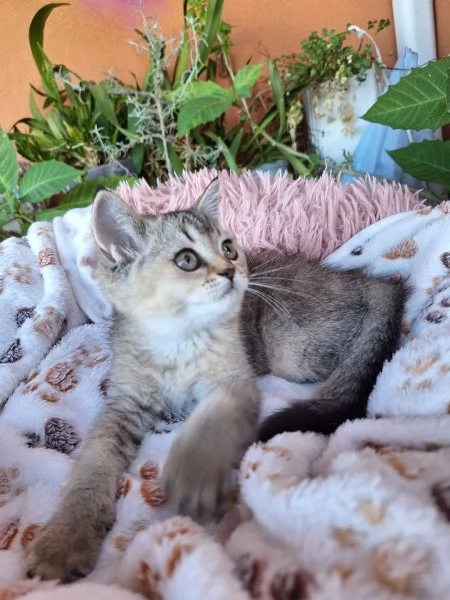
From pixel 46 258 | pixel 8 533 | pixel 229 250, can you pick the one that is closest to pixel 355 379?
pixel 229 250

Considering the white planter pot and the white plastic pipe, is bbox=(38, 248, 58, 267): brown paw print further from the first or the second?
the white plastic pipe

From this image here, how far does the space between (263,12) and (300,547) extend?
2.19 meters

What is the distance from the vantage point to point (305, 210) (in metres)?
1.58

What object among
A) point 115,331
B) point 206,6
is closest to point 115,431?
point 115,331

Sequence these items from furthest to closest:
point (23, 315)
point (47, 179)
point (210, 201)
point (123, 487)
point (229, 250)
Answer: point (47, 179) < point (23, 315) < point (210, 201) < point (229, 250) < point (123, 487)

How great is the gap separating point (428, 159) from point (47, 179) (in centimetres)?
112

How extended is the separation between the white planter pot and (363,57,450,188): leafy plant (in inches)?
22.1

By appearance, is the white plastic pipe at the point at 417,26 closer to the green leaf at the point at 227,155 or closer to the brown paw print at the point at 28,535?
the green leaf at the point at 227,155

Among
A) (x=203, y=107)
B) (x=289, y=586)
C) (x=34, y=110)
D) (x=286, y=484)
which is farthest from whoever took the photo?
(x=34, y=110)

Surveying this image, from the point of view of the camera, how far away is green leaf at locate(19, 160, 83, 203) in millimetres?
1730

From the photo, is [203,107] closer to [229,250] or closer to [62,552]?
[229,250]

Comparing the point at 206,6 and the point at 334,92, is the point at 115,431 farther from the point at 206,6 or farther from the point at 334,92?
the point at 206,6

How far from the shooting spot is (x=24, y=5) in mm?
2211

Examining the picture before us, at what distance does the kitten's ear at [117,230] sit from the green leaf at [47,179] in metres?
0.69
